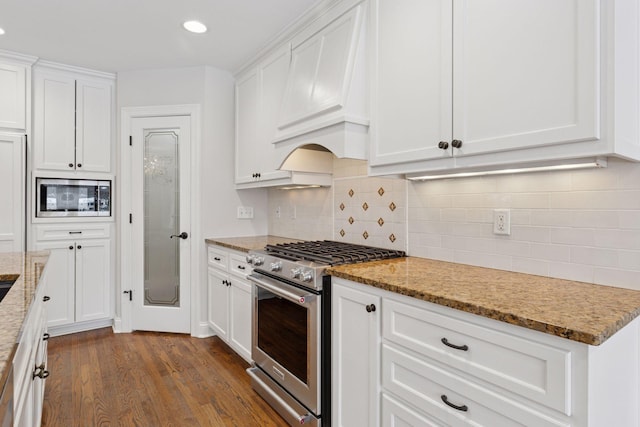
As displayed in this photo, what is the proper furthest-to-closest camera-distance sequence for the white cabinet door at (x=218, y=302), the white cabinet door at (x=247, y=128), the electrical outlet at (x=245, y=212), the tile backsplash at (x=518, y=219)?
the electrical outlet at (x=245, y=212) < the white cabinet door at (x=247, y=128) < the white cabinet door at (x=218, y=302) < the tile backsplash at (x=518, y=219)

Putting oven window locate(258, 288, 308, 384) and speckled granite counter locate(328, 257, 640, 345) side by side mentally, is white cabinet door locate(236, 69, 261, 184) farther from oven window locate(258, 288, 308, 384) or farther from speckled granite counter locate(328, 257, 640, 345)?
speckled granite counter locate(328, 257, 640, 345)

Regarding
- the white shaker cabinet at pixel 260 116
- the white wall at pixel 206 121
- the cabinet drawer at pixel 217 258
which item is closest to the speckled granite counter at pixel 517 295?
the white shaker cabinet at pixel 260 116

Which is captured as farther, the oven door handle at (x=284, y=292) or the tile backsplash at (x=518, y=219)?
the oven door handle at (x=284, y=292)

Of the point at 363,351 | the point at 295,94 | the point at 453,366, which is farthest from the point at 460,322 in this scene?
the point at 295,94

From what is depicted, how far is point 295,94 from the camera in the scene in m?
2.44

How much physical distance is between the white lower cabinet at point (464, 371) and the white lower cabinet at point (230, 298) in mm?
1092

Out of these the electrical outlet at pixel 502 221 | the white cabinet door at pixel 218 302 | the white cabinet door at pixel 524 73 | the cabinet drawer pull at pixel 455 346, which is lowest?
the white cabinet door at pixel 218 302

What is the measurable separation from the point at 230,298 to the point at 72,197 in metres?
1.86

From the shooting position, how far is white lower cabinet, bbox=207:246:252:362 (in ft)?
8.79

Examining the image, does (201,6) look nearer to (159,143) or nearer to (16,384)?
(159,143)

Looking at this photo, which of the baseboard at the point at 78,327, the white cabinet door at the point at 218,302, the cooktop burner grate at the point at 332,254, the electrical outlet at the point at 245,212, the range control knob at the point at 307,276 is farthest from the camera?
the electrical outlet at the point at 245,212

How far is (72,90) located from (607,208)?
161 inches

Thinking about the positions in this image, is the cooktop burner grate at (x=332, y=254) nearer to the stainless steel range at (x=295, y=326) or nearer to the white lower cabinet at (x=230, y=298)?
the stainless steel range at (x=295, y=326)

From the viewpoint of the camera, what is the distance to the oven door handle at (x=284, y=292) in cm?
186
